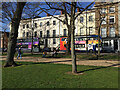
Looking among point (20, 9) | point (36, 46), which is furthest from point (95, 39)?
point (20, 9)

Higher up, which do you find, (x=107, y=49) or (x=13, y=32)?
(x=13, y=32)

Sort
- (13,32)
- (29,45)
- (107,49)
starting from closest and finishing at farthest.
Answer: (13,32), (107,49), (29,45)

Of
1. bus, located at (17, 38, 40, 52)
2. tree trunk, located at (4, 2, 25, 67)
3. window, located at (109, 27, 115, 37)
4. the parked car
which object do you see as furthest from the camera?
window, located at (109, 27, 115, 37)

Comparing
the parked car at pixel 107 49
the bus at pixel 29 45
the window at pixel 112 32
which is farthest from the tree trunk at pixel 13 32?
the window at pixel 112 32

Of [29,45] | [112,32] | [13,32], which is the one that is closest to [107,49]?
[112,32]

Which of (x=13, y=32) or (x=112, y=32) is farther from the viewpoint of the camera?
(x=112, y=32)

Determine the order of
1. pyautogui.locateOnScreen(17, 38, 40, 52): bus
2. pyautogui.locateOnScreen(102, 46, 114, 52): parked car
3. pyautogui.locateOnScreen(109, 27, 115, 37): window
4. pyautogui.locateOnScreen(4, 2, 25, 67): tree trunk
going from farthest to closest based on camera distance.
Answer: pyautogui.locateOnScreen(109, 27, 115, 37): window < pyautogui.locateOnScreen(17, 38, 40, 52): bus < pyautogui.locateOnScreen(102, 46, 114, 52): parked car < pyautogui.locateOnScreen(4, 2, 25, 67): tree trunk

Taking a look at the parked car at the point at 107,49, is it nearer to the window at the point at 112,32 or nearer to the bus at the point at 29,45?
the window at the point at 112,32

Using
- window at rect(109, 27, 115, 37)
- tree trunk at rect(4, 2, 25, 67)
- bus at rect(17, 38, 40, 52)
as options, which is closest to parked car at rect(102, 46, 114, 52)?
window at rect(109, 27, 115, 37)

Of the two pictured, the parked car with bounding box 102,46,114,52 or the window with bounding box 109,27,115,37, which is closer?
the parked car with bounding box 102,46,114,52

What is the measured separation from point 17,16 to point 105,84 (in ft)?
27.4

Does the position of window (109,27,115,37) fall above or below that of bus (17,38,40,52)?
above

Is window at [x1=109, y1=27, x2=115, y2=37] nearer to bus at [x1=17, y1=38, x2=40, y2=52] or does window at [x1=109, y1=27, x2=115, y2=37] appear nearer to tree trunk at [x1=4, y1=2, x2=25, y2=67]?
bus at [x1=17, y1=38, x2=40, y2=52]

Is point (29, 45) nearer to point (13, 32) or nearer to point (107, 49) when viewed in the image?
point (107, 49)
